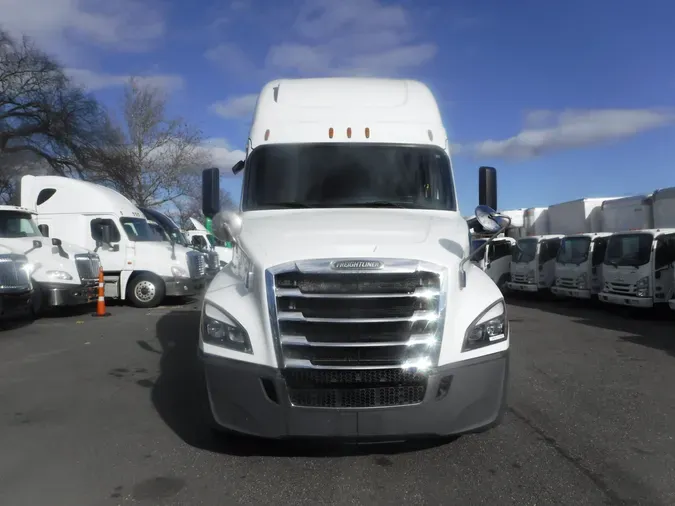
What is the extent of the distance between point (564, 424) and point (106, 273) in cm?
1335

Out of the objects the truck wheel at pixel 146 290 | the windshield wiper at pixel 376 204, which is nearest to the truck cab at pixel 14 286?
the truck wheel at pixel 146 290

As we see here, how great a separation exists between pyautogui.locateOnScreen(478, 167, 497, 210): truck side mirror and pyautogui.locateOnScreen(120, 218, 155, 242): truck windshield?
1165cm

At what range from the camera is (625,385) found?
23.5 ft

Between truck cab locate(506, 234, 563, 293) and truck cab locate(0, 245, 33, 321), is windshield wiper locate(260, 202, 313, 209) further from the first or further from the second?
truck cab locate(506, 234, 563, 293)

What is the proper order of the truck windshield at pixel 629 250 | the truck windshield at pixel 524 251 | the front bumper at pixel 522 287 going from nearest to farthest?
the truck windshield at pixel 629 250 → the front bumper at pixel 522 287 → the truck windshield at pixel 524 251

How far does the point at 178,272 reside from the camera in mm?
16281

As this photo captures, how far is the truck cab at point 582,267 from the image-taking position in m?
16.4

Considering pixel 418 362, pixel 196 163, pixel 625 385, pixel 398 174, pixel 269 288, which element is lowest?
pixel 625 385

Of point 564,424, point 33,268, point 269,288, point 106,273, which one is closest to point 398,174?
point 269,288

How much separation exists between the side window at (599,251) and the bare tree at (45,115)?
23.7 meters

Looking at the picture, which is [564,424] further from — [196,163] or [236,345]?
[196,163]

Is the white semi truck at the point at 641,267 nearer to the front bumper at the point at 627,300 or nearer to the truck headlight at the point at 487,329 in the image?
the front bumper at the point at 627,300

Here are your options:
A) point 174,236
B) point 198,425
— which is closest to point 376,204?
point 198,425

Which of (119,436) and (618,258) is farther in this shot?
(618,258)
